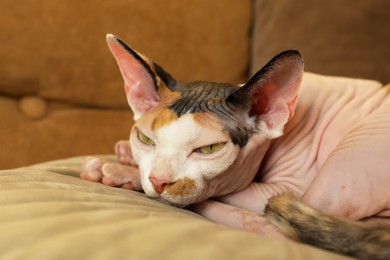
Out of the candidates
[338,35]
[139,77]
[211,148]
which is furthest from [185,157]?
[338,35]

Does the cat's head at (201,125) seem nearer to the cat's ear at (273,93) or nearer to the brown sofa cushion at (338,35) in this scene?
the cat's ear at (273,93)

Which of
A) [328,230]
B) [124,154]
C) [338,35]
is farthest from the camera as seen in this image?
[338,35]

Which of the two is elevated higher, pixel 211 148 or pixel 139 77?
pixel 139 77

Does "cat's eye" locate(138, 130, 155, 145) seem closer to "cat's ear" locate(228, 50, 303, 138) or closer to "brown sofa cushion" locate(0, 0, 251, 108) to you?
"cat's ear" locate(228, 50, 303, 138)

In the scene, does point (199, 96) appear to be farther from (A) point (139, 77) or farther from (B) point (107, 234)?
(B) point (107, 234)

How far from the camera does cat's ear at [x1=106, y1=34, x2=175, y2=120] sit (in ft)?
3.72

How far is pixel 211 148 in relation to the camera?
1.02m

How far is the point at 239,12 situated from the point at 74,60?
681mm

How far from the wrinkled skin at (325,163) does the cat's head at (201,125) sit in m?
0.06

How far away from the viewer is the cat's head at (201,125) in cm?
99

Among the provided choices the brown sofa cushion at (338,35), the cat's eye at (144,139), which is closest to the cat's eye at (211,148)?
the cat's eye at (144,139)

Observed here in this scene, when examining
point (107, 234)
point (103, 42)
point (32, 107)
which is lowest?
point (32, 107)

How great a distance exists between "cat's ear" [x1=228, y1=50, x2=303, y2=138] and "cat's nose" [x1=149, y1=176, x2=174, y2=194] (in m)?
0.24

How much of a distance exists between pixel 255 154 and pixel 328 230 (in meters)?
0.35
